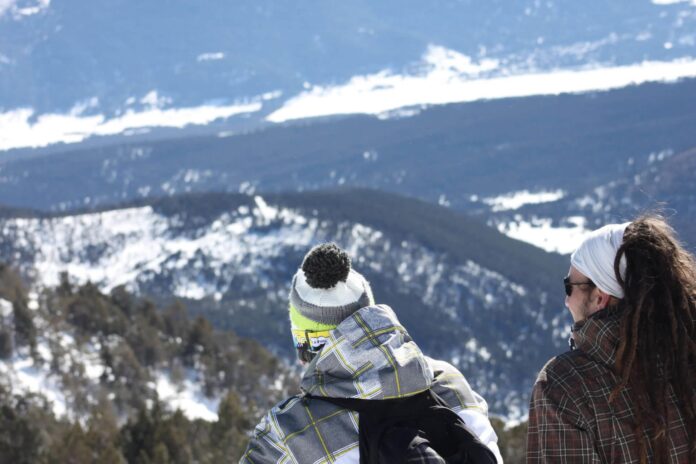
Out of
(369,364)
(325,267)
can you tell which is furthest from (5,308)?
(369,364)

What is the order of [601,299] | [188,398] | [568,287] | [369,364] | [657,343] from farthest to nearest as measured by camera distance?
[188,398]
[568,287]
[601,299]
[657,343]
[369,364]

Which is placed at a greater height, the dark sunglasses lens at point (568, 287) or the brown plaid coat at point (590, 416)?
the dark sunglasses lens at point (568, 287)

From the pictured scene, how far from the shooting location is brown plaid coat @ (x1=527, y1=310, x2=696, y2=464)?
5496 mm

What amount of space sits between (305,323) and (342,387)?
2.04ft

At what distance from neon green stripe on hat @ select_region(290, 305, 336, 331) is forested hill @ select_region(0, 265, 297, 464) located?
Answer: 27.1 meters

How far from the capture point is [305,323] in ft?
18.5

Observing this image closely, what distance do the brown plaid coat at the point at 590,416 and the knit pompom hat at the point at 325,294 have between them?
1.05 meters

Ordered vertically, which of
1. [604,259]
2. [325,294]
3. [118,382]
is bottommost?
[118,382]

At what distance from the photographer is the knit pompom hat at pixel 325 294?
5551 millimetres

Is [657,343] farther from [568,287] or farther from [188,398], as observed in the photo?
[188,398]

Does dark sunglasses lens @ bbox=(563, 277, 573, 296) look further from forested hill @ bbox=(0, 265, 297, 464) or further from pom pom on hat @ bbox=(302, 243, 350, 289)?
forested hill @ bbox=(0, 265, 297, 464)

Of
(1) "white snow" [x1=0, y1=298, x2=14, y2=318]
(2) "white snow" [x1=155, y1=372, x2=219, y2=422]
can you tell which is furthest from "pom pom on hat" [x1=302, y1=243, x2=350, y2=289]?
(2) "white snow" [x1=155, y1=372, x2=219, y2=422]

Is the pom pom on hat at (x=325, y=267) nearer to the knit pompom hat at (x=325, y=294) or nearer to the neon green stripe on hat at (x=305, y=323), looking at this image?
the knit pompom hat at (x=325, y=294)

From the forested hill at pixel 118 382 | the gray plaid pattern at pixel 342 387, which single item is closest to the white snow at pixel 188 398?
the forested hill at pixel 118 382
